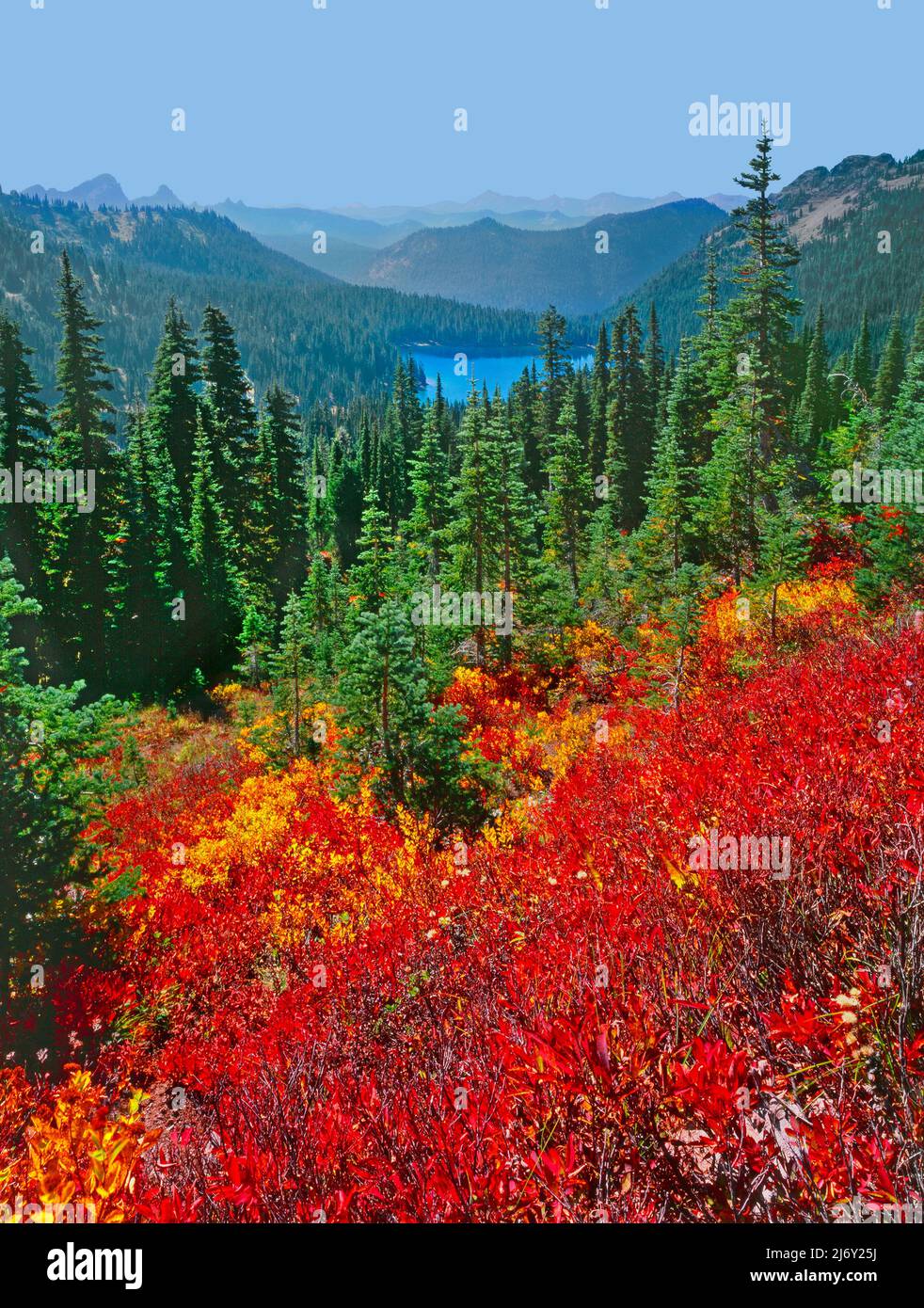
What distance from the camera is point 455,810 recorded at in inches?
514

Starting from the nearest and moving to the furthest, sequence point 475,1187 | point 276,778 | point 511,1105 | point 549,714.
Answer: point 475,1187 < point 511,1105 < point 276,778 < point 549,714

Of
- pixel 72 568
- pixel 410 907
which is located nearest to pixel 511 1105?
pixel 410 907

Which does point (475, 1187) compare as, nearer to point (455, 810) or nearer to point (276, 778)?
point (455, 810)

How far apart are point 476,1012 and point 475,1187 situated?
4.99 feet

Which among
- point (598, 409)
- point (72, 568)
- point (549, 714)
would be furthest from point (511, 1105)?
point (598, 409)

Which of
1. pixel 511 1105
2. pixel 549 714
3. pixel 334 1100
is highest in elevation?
pixel 511 1105

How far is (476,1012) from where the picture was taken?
4.09 meters
